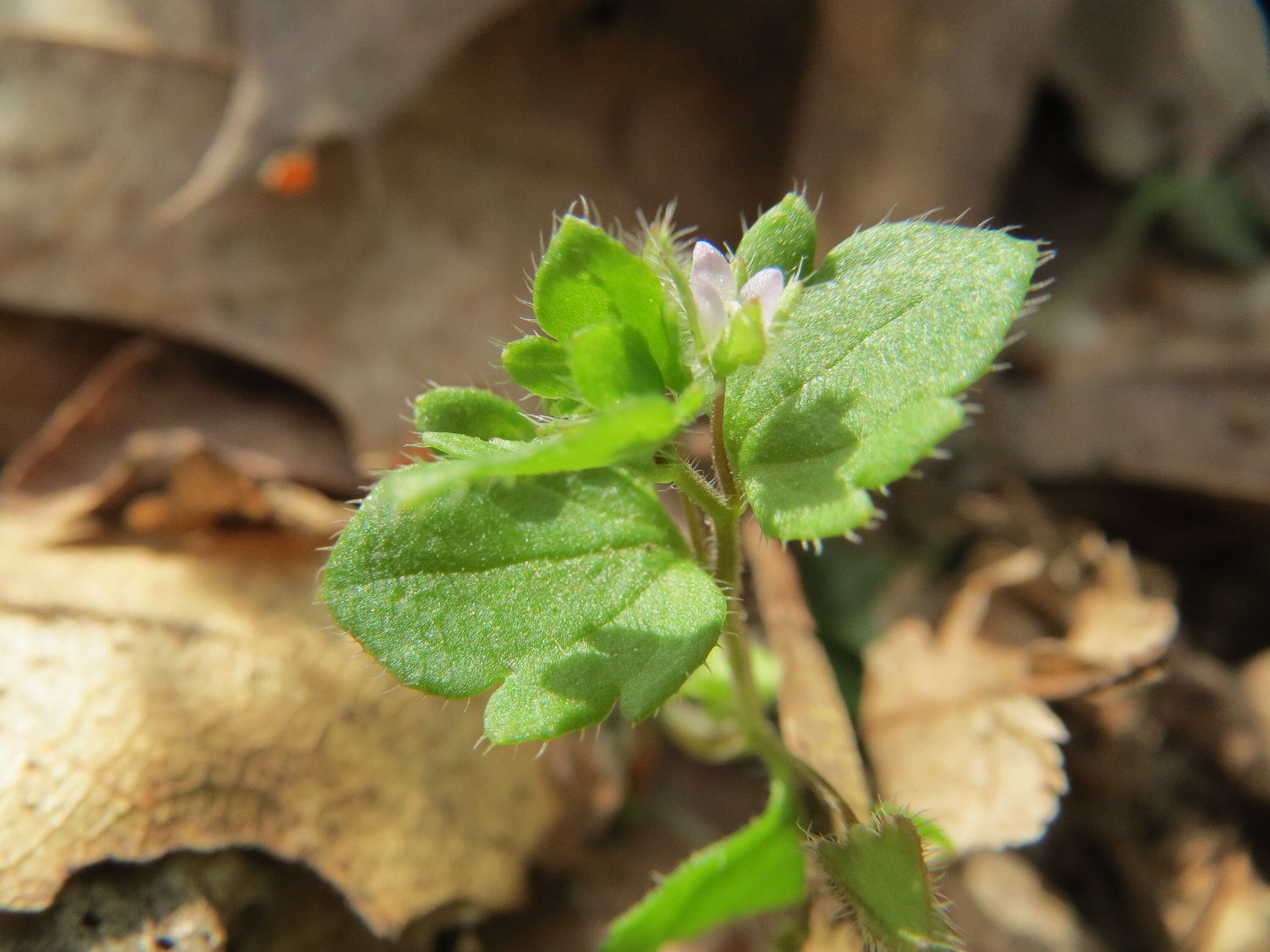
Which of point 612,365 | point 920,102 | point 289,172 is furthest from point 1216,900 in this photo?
point 289,172

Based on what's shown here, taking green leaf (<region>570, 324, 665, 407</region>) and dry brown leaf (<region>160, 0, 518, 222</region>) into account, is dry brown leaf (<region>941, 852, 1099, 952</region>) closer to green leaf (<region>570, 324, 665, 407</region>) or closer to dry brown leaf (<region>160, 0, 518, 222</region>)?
green leaf (<region>570, 324, 665, 407</region>)

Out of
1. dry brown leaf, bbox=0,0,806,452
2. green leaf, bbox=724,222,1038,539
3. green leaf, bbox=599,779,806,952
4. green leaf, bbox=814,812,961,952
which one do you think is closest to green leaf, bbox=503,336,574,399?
green leaf, bbox=724,222,1038,539

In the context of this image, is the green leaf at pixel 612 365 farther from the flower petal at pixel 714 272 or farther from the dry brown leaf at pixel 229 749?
the dry brown leaf at pixel 229 749

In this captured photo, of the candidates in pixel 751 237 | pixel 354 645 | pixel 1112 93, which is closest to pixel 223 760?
pixel 354 645

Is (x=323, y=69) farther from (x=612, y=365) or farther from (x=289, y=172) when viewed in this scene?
(x=612, y=365)

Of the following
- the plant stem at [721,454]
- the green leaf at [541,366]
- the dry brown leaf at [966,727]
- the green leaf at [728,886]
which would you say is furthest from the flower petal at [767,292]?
the dry brown leaf at [966,727]

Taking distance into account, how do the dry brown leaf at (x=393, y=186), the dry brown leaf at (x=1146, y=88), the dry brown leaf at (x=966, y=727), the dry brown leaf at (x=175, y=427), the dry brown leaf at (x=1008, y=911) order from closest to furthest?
the dry brown leaf at (x=966, y=727), the dry brown leaf at (x=1008, y=911), the dry brown leaf at (x=175, y=427), the dry brown leaf at (x=393, y=186), the dry brown leaf at (x=1146, y=88)
